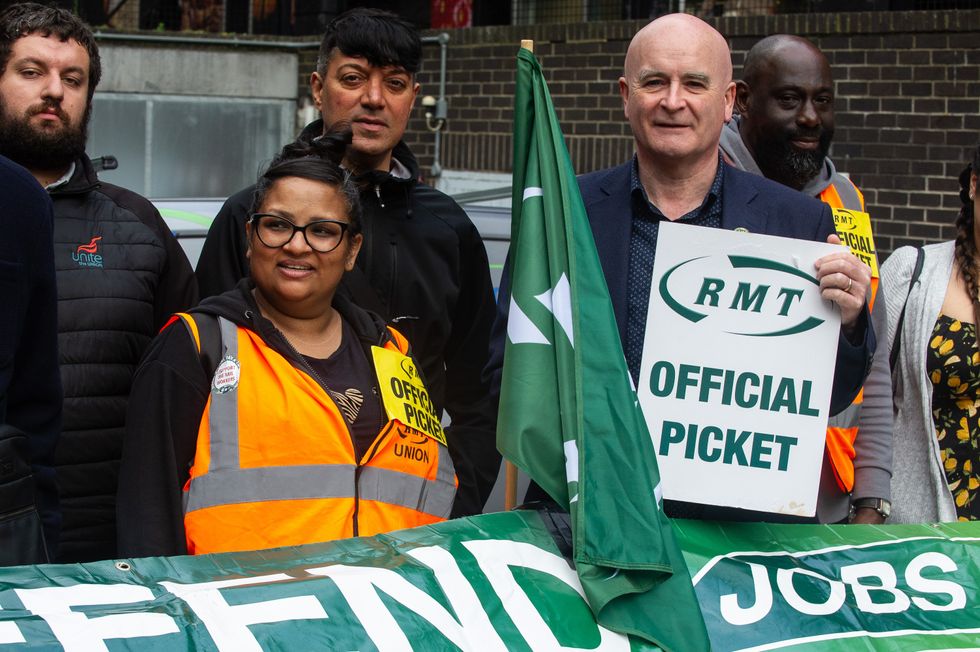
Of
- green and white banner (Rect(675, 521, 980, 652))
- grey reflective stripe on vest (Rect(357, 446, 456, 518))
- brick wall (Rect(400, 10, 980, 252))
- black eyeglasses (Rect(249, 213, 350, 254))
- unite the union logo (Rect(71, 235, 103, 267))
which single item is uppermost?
brick wall (Rect(400, 10, 980, 252))

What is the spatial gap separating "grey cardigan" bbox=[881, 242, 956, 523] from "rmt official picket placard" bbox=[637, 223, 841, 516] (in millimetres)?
943

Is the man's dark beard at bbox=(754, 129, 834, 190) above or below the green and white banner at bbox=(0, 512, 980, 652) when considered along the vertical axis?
above

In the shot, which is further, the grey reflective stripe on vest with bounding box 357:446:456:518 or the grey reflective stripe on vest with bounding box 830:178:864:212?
the grey reflective stripe on vest with bounding box 830:178:864:212

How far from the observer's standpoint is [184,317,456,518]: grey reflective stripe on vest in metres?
2.86

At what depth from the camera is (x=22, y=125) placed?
3385mm

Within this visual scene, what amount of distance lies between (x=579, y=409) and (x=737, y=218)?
75cm

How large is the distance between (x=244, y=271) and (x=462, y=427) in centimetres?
84

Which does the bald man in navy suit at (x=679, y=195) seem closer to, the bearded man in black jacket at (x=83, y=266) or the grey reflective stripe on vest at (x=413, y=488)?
the grey reflective stripe on vest at (x=413, y=488)

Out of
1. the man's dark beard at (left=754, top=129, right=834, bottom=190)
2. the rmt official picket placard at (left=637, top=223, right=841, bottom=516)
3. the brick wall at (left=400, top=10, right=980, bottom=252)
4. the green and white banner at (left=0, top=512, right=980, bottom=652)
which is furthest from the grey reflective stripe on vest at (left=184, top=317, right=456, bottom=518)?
the brick wall at (left=400, top=10, right=980, bottom=252)

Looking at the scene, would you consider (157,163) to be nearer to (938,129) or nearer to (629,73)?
(938,129)

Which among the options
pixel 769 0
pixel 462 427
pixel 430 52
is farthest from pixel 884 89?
pixel 462 427

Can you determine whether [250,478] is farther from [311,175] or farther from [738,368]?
[738,368]

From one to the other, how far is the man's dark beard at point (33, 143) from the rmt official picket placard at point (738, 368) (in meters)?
1.60

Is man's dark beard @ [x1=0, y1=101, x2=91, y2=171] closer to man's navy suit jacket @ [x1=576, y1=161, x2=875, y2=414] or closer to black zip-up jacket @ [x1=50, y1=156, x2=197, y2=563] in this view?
black zip-up jacket @ [x1=50, y1=156, x2=197, y2=563]
